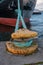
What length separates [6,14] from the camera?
457 cm

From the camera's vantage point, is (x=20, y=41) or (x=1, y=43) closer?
(x=20, y=41)

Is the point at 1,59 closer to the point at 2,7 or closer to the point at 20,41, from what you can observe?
the point at 20,41

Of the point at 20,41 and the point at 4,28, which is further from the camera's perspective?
the point at 4,28

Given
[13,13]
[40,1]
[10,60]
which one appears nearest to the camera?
[10,60]

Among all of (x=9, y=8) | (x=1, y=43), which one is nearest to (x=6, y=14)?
(x=9, y=8)

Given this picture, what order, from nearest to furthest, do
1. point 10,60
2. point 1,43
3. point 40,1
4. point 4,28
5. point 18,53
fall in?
point 10,60 → point 18,53 → point 1,43 → point 4,28 → point 40,1

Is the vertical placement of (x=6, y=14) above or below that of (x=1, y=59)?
above

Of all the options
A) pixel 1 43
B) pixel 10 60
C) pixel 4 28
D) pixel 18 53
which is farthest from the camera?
pixel 4 28

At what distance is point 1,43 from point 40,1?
27.5 feet

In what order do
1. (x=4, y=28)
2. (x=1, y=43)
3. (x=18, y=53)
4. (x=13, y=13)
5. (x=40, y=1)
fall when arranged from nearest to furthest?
(x=18, y=53) → (x=1, y=43) → (x=4, y=28) → (x=13, y=13) → (x=40, y=1)

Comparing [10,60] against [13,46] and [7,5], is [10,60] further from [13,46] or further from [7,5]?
[7,5]

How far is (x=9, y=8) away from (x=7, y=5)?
0.10 metres

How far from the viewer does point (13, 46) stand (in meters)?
3.15

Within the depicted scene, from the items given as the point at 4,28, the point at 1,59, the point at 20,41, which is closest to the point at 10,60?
the point at 1,59
